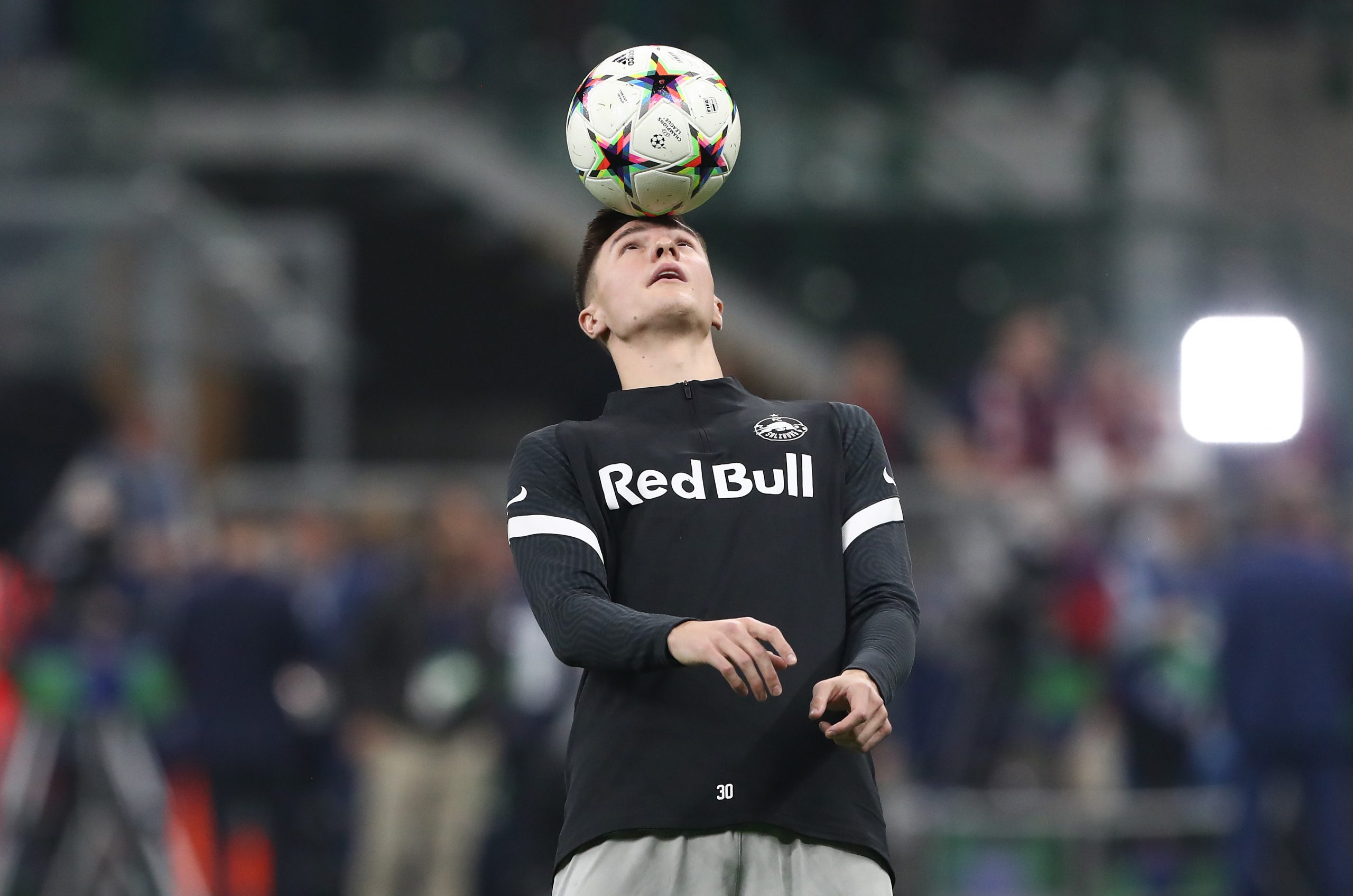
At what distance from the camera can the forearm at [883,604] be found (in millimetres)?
3623

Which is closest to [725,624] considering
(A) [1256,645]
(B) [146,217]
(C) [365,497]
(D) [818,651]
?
(D) [818,651]

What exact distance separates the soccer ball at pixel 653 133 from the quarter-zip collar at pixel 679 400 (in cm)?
41

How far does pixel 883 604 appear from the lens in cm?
377

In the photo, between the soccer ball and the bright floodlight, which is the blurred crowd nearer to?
the bright floodlight

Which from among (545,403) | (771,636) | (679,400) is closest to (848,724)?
(771,636)

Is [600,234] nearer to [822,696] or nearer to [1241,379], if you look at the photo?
[822,696]

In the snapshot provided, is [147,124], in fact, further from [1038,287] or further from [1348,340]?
[1348,340]

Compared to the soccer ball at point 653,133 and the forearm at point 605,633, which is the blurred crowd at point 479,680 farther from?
the forearm at point 605,633

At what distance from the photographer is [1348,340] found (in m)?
14.1

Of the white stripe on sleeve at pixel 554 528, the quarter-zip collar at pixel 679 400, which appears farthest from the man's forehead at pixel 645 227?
the white stripe on sleeve at pixel 554 528

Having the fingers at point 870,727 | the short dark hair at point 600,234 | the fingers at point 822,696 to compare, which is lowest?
the fingers at point 870,727

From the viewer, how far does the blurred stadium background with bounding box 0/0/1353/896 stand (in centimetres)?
1112

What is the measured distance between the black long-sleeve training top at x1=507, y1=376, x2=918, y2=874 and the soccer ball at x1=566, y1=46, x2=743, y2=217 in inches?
17.7

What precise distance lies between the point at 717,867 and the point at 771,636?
19.9 inches
